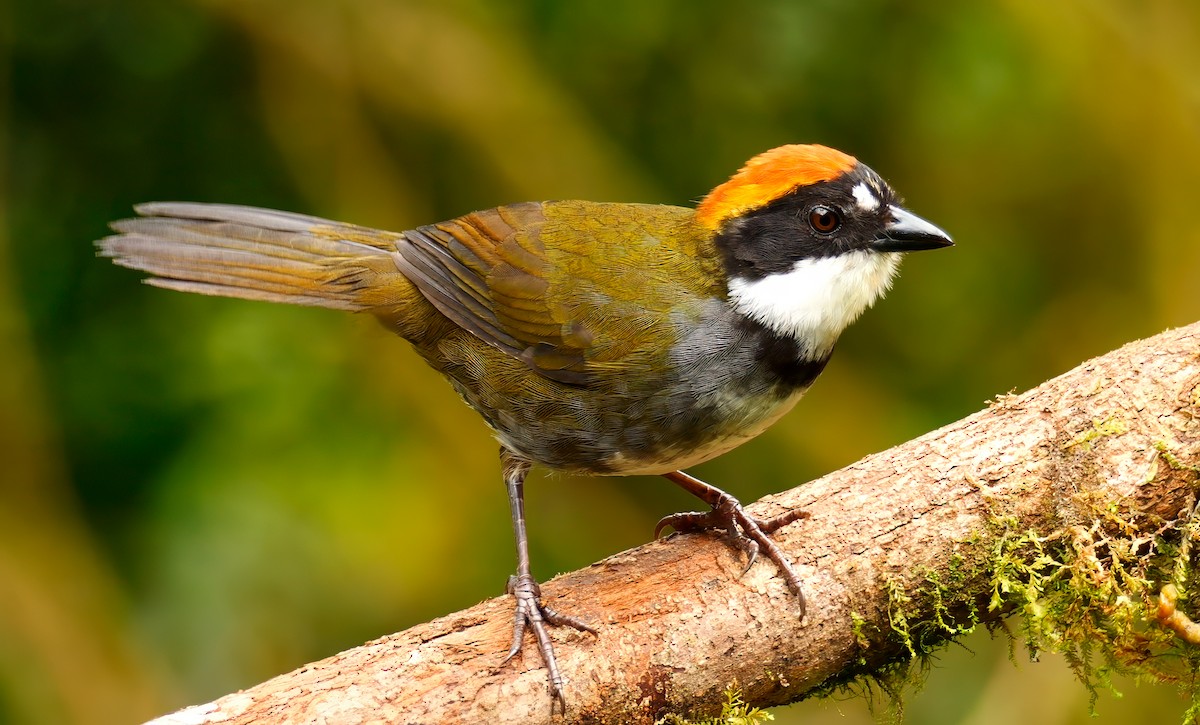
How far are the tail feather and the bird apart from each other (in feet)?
0.58

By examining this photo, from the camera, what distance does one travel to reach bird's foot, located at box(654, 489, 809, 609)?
2.94m

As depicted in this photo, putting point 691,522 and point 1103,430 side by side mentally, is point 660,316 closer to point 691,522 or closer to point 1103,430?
point 691,522

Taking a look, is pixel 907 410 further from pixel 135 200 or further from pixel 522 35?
pixel 135 200

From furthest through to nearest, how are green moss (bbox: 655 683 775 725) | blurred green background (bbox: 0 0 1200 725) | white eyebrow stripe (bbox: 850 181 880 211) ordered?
blurred green background (bbox: 0 0 1200 725)
white eyebrow stripe (bbox: 850 181 880 211)
green moss (bbox: 655 683 775 725)

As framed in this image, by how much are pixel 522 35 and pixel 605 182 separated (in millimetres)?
738

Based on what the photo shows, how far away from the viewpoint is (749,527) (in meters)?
3.04

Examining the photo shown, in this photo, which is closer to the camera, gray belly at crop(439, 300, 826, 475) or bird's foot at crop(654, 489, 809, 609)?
bird's foot at crop(654, 489, 809, 609)

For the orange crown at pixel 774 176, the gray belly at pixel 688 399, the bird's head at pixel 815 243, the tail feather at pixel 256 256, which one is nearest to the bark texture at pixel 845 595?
the gray belly at pixel 688 399

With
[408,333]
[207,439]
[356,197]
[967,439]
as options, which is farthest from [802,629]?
[356,197]

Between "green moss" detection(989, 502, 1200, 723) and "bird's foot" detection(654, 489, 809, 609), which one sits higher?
"bird's foot" detection(654, 489, 809, 609)

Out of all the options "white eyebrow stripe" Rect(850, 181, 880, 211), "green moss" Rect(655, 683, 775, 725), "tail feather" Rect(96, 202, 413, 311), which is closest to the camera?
"green moss" Rect(655, 683, 775, 725)

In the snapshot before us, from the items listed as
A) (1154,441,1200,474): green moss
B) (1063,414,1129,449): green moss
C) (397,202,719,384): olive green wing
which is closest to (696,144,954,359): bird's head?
(397,202,719,384): olive green wing

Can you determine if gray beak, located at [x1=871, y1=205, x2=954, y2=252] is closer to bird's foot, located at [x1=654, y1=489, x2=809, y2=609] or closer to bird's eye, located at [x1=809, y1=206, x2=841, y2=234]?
bird's eye, located at [x1=809, y1=206, x2=841, y2=234]

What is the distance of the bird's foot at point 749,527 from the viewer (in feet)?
9.64
